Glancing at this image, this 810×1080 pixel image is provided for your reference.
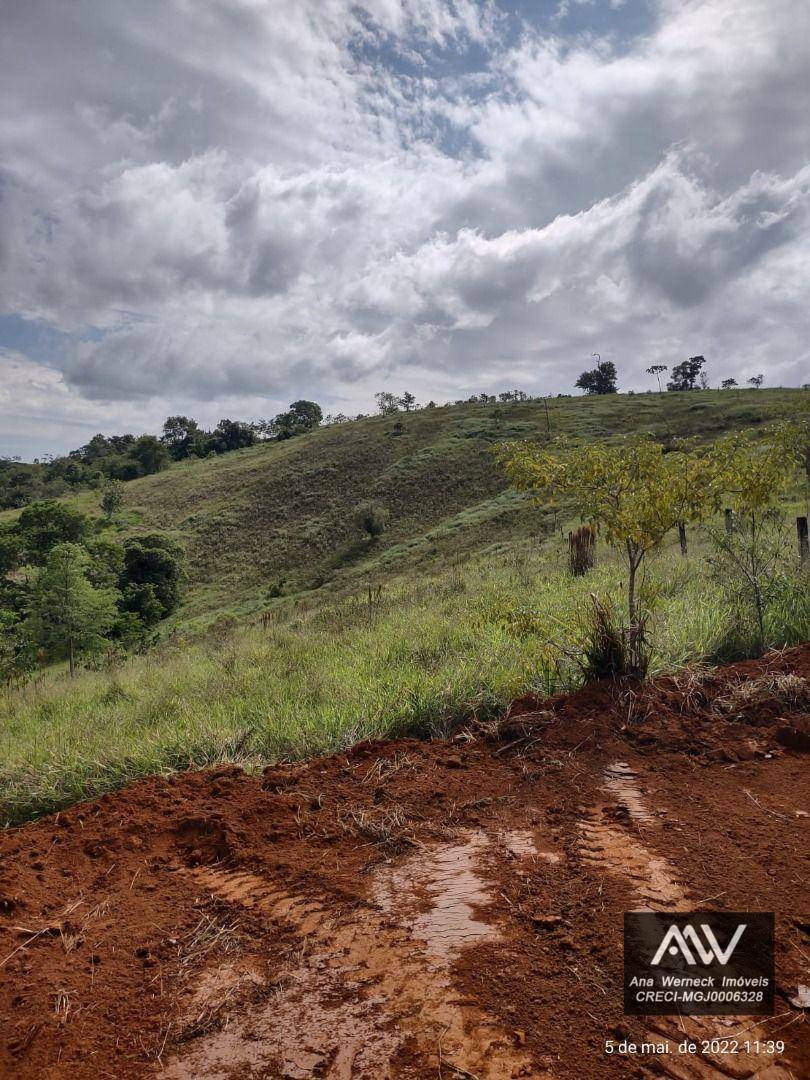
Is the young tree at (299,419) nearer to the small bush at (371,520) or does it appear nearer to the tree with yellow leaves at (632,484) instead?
the small bush at (371,520)

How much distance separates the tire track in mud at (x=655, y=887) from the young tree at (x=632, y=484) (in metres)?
2.39

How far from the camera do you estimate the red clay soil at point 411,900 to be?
2045 millimetres

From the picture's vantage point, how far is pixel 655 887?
2.68 m

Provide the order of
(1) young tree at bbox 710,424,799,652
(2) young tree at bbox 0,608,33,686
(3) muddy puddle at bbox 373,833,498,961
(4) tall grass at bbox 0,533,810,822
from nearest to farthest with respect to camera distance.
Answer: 1. (3) muddy puddle at bbox 373,833,498,961
2. (4) tall grass at bbox 0,533,810,822
3. (1) young tree at bbox 710,424,799,652
4. (2) young tree at bbox 0,608,33,686

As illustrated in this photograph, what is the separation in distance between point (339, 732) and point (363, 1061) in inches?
110

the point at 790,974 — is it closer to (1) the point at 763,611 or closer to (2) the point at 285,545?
(1) the point at 763,611

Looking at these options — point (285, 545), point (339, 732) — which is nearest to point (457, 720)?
point (339, 732)

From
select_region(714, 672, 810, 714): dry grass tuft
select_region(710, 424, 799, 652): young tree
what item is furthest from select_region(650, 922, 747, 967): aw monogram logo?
select_region(710, 424, 799, 652): young tree

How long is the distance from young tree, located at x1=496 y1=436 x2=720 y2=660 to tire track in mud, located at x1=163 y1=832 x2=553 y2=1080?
3.57 meters

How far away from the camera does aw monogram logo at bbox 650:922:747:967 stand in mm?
2305

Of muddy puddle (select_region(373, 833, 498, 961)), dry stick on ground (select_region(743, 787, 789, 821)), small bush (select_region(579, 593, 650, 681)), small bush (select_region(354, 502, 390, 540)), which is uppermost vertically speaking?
small bush (select_region(354, 502, 390, 540))

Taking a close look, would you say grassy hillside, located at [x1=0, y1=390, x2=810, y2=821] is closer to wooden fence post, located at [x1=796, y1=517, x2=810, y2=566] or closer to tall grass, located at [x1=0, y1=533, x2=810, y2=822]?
tall grass, located at [x1=0, y1=533, x2=810, y2=822]

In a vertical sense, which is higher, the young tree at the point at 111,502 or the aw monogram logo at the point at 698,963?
the young tree at the point at 111,502

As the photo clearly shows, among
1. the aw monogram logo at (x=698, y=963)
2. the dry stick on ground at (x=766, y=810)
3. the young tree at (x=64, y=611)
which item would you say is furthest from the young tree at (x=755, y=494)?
the young tree at (x=64, y=611)
